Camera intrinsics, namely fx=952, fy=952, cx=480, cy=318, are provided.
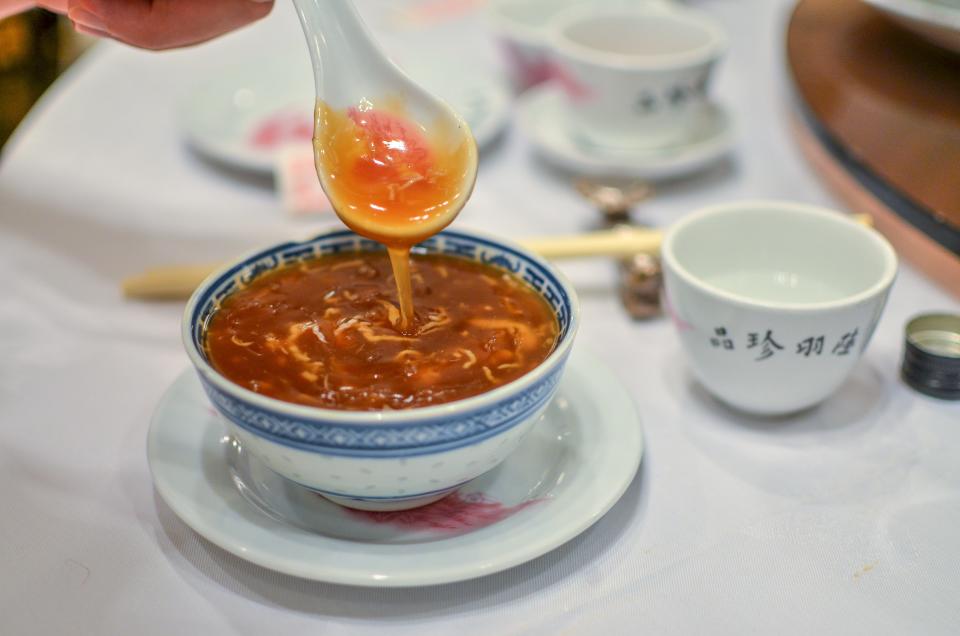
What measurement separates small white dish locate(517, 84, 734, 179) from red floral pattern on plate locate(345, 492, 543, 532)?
2.87 ft

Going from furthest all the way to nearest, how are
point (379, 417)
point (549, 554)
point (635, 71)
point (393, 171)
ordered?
point (635, 71), point (393, 171), point (549, 554), point (379, 417)

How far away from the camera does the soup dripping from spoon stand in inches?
42.2

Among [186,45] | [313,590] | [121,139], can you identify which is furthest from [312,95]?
[313,590]

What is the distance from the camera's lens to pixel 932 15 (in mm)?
1527

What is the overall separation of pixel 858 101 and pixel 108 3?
1.23 m

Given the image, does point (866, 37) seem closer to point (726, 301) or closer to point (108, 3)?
point (726, 301)

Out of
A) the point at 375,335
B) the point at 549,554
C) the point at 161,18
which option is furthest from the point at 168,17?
the point at 549,554

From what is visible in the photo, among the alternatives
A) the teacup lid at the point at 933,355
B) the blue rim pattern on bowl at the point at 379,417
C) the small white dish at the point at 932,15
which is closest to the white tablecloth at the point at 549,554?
the teacup lid at the point at 933,355

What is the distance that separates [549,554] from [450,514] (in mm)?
107

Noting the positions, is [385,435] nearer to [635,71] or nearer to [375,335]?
[375,335]

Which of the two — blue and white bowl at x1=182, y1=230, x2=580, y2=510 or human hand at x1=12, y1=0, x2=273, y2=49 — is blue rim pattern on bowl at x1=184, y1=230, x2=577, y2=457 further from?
human hand at x1=12, y1=0, x2=273, y2=49

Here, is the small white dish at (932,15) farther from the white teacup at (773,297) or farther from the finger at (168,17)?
the finger at (168,17)

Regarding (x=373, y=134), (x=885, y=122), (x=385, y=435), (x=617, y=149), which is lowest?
(x=617, y=149)

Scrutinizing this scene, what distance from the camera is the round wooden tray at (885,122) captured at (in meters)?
1.39
